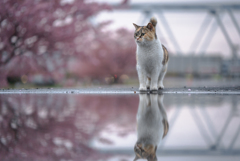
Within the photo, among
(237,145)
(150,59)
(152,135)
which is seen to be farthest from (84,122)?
(150,59)

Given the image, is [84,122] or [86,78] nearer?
[84,122]

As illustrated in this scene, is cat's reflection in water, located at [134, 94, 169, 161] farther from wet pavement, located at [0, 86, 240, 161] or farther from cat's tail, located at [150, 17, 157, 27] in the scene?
cat's tail, located at [150, 17, 157, 27]

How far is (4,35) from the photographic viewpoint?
18.8 feet

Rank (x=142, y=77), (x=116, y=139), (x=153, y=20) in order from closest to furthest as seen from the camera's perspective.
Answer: (x=116, y=139) < (x=153, y=20) < (x=142, y=77)

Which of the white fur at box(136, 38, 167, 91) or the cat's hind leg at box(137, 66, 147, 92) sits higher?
the white fur at box(136, 38, 167, 91)

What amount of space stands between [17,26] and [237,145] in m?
5.61

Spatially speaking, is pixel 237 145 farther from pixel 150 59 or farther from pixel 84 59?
pixel 84 59

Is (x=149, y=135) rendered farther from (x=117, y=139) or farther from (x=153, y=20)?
(x=153, y=20)

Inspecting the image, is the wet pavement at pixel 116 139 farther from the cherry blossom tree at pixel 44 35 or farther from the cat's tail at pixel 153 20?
the cherry blossom tree at pixel 44 35

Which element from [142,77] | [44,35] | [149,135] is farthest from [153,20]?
[44,35]

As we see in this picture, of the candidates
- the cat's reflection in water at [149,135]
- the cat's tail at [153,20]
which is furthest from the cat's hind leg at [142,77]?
the cat's reflection in water at [149,135]

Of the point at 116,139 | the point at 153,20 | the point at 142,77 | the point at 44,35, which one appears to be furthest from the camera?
the point at 44,35

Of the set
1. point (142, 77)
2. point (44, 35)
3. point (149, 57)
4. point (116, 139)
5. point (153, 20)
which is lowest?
point (116, 139)

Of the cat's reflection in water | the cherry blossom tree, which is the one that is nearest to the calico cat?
the cat's reflection in water
